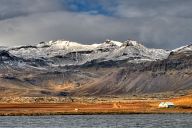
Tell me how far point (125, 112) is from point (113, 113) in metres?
3.37

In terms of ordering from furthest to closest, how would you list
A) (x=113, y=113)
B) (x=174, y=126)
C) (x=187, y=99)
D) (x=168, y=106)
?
(x=187, y=99), (x=168, y=106), (x=113, y=113), (x=174, y=126)

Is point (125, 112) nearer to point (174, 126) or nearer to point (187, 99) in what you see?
point (187, 99)

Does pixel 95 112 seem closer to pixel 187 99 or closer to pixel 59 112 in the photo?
pixel 59 112

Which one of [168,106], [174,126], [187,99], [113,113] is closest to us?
[174,126]

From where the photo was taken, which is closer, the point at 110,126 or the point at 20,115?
the point at 110,126

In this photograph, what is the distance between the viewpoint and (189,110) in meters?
137

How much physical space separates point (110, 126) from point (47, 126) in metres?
10.6

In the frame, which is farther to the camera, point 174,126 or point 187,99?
point 187,99

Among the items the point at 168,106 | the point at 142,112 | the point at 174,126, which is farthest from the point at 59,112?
the point at 174,126

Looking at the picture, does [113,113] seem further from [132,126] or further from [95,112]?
[132,126]

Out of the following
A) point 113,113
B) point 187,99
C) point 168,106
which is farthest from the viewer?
point 187,99

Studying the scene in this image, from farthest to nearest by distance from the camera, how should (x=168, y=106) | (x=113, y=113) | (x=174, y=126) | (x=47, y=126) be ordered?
1. (x=168, y=106)
2. (x=113, y=113)
3. (x=47, y=126)
4. (x=174, y=126)

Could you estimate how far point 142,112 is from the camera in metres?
133

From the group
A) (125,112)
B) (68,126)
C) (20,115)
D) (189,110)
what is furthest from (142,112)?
(68,126)
